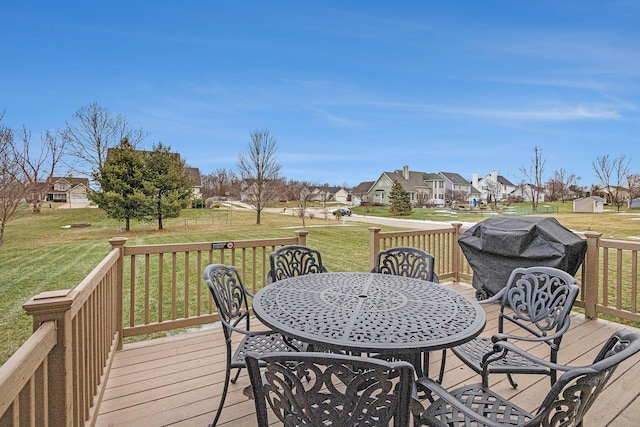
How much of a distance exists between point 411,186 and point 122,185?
29.4 metres

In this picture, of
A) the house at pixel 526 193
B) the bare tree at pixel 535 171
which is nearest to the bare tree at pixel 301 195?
the bare tree at pixel 535 171

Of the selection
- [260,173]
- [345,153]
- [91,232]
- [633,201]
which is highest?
[345,153]

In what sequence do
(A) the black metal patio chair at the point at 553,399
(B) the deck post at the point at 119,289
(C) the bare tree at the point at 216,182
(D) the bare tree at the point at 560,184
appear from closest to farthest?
(A) the black metal patio chair at the point at 553,399 → (B) the deck post at the point at 119,289 → (D) the bare tree at the point at 560,184 → (C) the bare tree at the point at 216,182

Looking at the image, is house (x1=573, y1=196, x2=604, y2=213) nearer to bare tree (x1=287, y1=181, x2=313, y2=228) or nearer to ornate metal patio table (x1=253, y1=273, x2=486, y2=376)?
bare tree (x1=287, y1=181, x2=313, y2=228)

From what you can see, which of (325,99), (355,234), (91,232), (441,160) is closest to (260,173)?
(325,99)

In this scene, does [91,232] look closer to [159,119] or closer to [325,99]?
[159,119]

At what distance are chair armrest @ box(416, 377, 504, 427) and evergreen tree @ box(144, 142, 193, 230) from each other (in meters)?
16.0

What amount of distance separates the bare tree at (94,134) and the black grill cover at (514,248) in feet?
54.9

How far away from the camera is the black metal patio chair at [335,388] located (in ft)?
3.13

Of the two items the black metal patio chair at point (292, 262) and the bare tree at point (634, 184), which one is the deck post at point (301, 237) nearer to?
the black metal patio chair at point (292, 262)

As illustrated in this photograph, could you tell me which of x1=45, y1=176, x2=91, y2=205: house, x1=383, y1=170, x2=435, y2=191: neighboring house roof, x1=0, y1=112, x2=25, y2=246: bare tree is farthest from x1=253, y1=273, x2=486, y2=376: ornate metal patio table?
x1=383, y1=170, x2=435, y2=191: neighboring house roof

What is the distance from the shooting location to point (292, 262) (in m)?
3.05

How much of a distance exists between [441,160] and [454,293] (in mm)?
38268

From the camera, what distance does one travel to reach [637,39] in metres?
9.04
